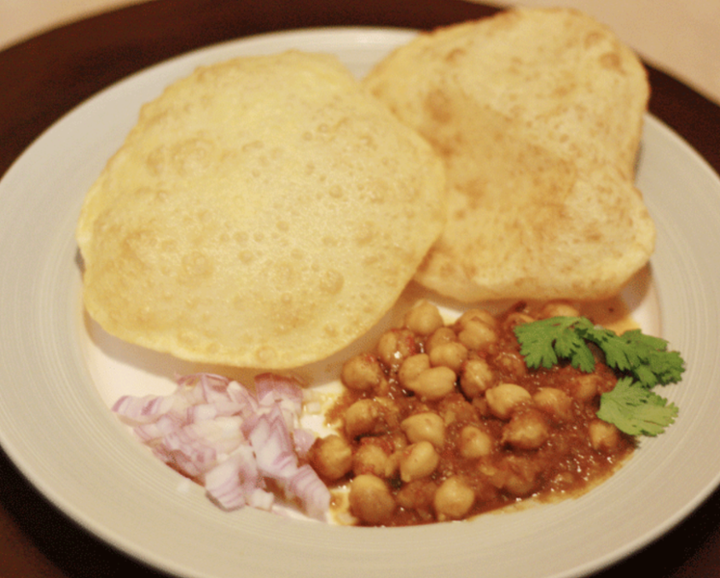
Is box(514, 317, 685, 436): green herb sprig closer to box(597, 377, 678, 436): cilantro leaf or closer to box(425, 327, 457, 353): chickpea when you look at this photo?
box(597, 377, 678, 436): cilantro leaf

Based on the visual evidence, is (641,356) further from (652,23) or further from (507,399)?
(652,23)

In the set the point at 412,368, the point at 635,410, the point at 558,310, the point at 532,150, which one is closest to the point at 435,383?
the point at 412,368

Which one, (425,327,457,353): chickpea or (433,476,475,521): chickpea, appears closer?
(433,476,475,521): chickpea

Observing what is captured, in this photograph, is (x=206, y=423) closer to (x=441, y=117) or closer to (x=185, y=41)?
(x=441, y=117)

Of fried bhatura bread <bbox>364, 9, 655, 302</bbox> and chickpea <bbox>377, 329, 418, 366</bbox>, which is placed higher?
fried bhatura bread <bbox>364, 9, 655, 302</bbox>

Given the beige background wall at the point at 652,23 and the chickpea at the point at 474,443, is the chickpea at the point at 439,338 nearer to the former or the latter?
the chickpea at the point at 474,443

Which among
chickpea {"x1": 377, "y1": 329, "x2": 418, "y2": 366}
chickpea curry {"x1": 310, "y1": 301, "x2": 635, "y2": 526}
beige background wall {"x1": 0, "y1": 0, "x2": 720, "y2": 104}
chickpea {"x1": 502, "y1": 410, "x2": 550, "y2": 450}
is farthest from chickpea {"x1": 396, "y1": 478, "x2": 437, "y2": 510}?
beige background wall {"x1": 0, "y1": 0, "x2": 720, "y2": 104}

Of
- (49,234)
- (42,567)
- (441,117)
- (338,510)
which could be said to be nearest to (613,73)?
(441,117)
